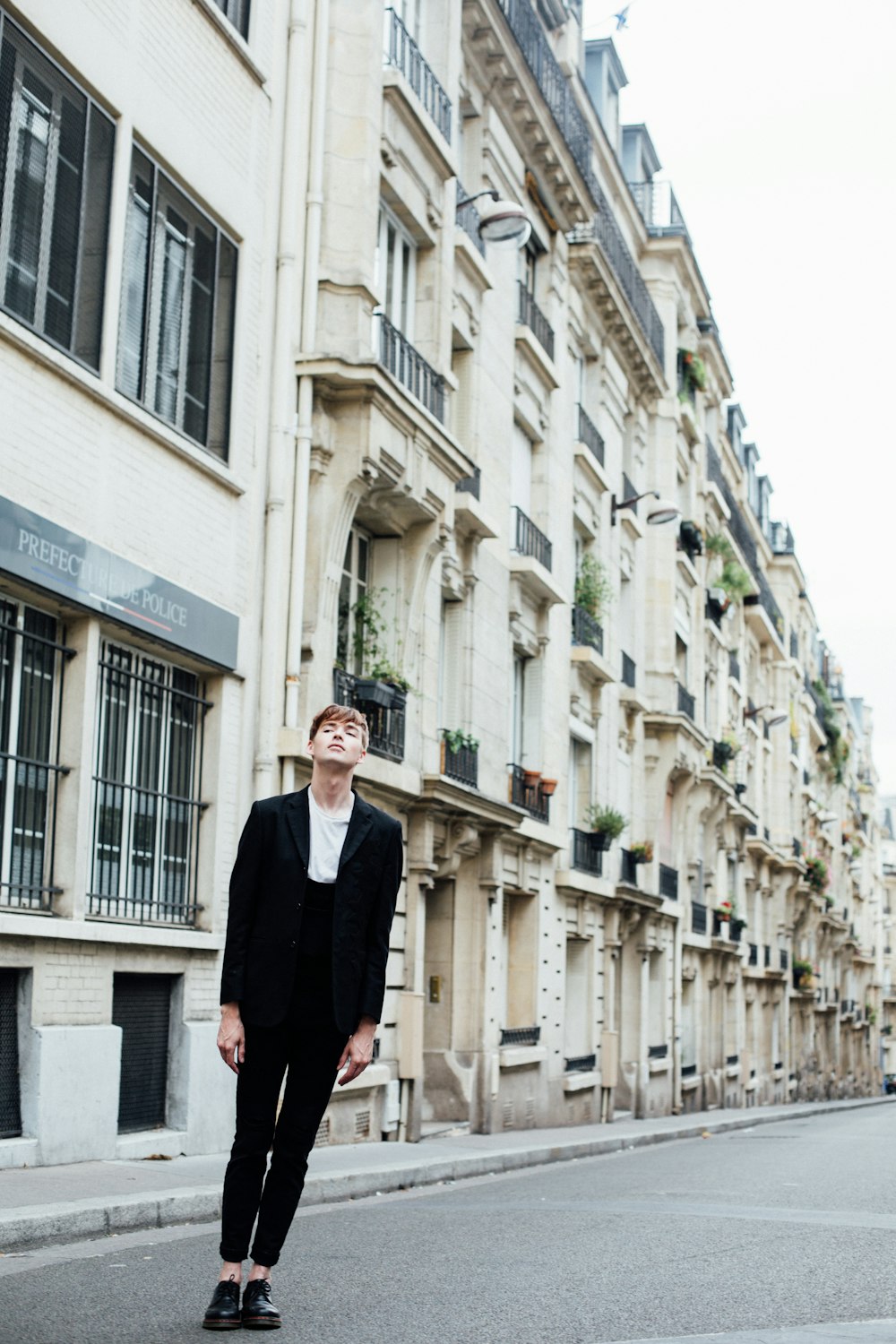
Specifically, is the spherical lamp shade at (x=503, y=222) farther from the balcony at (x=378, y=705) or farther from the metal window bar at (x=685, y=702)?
the metal window bar at (x=685, y=702)

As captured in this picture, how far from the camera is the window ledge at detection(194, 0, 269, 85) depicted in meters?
13.5

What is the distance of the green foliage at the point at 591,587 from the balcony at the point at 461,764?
7136mm

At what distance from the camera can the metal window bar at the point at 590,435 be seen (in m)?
26.8

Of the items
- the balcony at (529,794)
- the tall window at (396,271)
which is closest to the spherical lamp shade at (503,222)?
the tall window at (396,271)

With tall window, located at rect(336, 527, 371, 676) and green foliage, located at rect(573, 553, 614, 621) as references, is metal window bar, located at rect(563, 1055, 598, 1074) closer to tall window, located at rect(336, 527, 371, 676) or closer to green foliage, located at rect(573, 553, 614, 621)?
green foliage, located at rect(573, 553, 614, 621)

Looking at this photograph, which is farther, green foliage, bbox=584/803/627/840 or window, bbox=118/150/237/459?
green foliage, bbox=584/803/627/840

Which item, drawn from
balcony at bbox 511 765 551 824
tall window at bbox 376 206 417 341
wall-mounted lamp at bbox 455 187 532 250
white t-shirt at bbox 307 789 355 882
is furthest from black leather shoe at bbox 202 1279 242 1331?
balcony at bbox 511 765 551 824

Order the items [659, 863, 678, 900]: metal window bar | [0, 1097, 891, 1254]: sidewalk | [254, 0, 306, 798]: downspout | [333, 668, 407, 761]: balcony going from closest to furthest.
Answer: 1. [0, 1097, 891, 1254]: sidewalk
2. [254, 0, 306, 798]: downspout
3. [333, 668, 407, 761]: balcony
4. [659, 863, 678, 900]: metal window bar

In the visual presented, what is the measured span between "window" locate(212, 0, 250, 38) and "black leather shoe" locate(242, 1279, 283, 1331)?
11.5 m

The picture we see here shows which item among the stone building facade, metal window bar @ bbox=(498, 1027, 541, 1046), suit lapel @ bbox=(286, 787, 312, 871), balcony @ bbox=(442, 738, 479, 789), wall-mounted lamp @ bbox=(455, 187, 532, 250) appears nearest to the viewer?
suit lapel @ bbox=(286, 787, 312, 871)

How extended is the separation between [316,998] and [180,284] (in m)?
9.19

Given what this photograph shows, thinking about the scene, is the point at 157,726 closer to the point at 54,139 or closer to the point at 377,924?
the point at 54,139

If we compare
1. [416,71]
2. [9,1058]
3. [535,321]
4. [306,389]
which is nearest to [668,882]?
[535,321]

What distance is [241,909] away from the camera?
5238 mm
